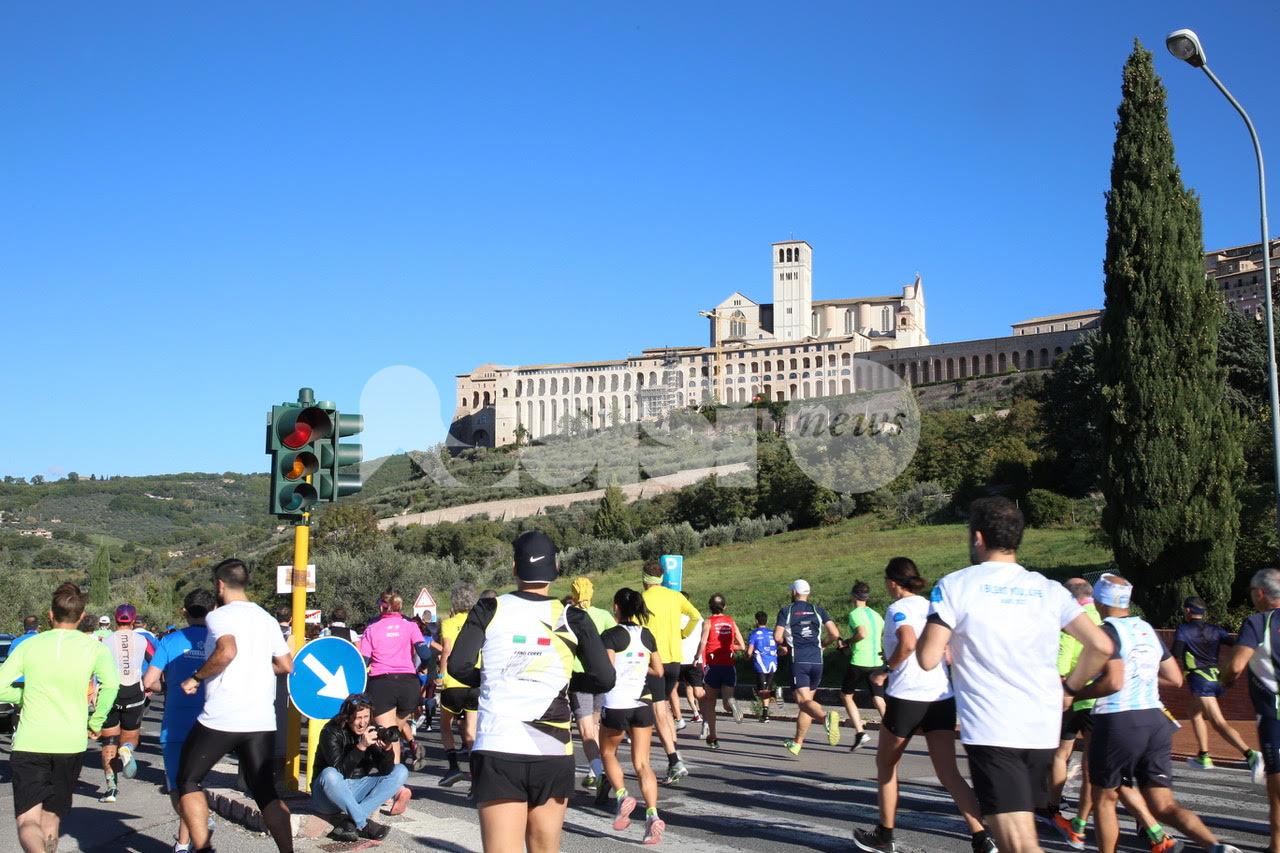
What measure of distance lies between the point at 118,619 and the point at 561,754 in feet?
27.5

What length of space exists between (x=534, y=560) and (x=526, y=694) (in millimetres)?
579

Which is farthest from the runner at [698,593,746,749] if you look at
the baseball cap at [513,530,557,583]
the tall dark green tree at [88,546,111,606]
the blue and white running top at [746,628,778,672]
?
the tall dark green tree at [88,546,111,606]

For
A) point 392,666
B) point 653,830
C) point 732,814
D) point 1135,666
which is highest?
point 1135,666

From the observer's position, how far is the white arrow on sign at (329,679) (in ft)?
28.3

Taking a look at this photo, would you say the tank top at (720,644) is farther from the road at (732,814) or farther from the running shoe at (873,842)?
the running shoe at (873,842)

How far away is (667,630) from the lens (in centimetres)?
1088

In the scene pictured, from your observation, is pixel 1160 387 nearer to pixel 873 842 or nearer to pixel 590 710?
pixel 590 710

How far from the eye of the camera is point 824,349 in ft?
467

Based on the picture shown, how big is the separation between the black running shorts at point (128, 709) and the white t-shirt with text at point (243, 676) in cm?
465

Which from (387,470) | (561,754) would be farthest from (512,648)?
(387,470)

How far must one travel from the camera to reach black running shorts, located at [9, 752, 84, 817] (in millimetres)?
6762

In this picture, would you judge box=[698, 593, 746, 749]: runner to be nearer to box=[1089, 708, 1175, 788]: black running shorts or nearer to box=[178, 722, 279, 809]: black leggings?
box=[1089, 708, 1175, 788]: black running shorts

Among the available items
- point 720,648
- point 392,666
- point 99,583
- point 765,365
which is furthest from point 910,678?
point 765,365

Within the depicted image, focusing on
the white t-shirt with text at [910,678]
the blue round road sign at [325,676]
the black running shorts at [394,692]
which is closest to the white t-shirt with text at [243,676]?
the blue round road sign at [325,676]
